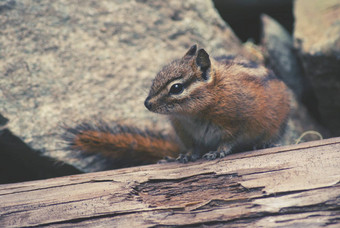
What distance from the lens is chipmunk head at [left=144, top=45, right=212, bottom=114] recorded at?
9.82 feet

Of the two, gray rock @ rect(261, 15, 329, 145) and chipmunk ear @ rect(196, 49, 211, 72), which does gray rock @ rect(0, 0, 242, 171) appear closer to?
gray rock @ rect(261, 15, 329, 145)

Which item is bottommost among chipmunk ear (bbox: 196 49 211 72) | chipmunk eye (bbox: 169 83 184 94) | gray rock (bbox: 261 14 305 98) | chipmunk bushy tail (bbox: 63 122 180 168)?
chipmunk bushy tail (bbox: 63 122 180 168)

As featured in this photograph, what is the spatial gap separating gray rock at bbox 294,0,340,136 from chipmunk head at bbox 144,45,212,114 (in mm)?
1553

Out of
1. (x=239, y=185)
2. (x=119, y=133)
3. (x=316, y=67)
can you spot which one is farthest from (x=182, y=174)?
(x=316, y=67)

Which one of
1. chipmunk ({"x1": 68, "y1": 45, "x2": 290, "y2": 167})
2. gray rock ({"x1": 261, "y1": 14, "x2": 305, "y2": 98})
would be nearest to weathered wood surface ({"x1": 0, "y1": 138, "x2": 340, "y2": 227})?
chipmunk ({"x1": 68, "y1": 45, "x2": 290, "y2": 167})

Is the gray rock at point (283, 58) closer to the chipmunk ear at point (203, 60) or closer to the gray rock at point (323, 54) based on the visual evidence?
the gray rock at point (323, 54)

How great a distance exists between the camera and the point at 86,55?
4062 mm

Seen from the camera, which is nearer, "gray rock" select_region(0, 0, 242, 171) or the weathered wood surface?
the weathered wood surface

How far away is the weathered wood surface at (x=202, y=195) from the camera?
2.25 m

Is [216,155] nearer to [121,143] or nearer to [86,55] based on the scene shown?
[121,143]

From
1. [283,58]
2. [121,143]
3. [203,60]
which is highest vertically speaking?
[203,60]

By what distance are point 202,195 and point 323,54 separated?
7.63ft

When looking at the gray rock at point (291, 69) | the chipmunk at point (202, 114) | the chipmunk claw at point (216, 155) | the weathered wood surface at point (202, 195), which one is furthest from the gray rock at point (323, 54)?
the chipmunk claw at point (216, 155)

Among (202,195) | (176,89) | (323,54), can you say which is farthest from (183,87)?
(323,54)
